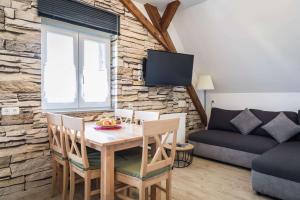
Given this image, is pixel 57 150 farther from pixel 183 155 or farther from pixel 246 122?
pixel 246 122

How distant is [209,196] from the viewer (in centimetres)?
248

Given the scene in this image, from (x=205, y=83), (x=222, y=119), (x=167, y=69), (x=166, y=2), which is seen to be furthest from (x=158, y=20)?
(x=222, y=119)

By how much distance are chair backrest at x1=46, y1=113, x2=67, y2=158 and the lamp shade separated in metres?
3.00

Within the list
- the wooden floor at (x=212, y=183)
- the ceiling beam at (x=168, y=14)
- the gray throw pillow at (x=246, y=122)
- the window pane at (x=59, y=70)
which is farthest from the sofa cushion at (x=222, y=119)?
the window pane at (x=59, y=70)

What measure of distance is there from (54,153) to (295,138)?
3558 millimetres

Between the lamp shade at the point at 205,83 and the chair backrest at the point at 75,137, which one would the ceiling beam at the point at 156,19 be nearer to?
the lamp shade at the point at 205,83

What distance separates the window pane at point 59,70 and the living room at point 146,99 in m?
0.01

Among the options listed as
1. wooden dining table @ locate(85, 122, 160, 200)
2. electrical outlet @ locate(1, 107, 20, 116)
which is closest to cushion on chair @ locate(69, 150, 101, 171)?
wooden dining table @ locate(85, 122, 160, 200)

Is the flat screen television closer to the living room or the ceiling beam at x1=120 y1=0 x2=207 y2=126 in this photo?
the living room

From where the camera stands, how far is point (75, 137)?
6.59 feet

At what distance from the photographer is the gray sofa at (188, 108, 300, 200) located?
7.60 ft

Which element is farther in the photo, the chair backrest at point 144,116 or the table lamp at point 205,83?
the table lamp at point 205,83

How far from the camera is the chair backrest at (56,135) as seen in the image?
2.19m

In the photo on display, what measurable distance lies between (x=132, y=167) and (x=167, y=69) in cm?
219
